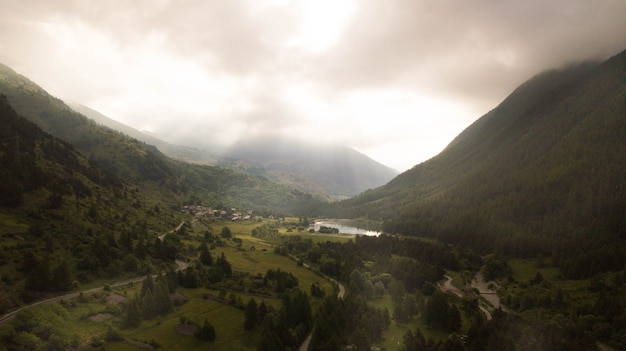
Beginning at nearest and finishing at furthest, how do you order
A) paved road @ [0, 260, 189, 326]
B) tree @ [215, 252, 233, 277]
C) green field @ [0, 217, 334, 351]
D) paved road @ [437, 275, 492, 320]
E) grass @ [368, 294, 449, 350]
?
paved road @ [0, 260, 189, 326]
green field @ [0, 217, 334, 351]
grass @ [368, 294, 449, 350]
paved road @ [437, 275, 492, 320]
tree @ [215, 252, 233, 277]

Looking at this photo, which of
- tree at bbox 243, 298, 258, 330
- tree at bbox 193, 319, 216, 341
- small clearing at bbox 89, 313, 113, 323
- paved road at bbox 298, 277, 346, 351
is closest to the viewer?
small clearing at bbox 89, 313, 113, 323

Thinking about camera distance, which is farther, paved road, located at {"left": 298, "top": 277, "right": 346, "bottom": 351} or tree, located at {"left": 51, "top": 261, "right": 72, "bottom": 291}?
tree, located at {"left": 51, "top": 261, "right": 72, "bottom": 291}

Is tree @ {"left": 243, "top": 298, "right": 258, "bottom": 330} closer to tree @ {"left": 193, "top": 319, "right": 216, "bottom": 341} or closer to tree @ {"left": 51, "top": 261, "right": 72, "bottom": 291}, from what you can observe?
tree @ {"left": 193, "top": 319, "right": 216, "bottom": 341}

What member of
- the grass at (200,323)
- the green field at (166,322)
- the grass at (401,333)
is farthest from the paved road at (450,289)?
the grass at (200,323)

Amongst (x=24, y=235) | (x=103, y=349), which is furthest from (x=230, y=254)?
(x=103, y=349)

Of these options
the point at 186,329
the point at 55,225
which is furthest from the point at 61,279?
the point at 186,329

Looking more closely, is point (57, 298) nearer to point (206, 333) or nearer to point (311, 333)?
point (206, 333)

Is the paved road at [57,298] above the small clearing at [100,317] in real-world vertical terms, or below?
above

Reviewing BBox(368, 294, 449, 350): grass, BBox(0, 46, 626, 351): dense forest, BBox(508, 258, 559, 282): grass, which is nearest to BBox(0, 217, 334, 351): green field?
BBox(0, 46, 626, 351): dense forest

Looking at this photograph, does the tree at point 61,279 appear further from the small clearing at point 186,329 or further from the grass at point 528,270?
the grass at point 528,270

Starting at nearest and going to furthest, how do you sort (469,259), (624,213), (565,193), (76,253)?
(76,253) < (624,213) < (469,259) < (565,193)

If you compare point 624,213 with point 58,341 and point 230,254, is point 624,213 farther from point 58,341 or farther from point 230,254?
point 58,341
